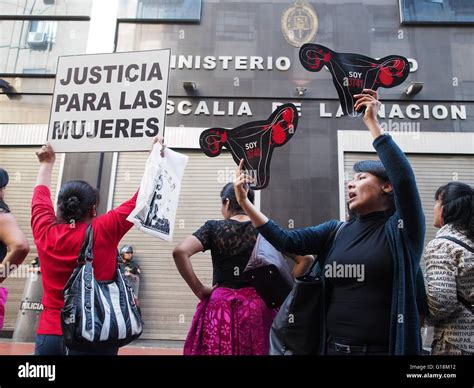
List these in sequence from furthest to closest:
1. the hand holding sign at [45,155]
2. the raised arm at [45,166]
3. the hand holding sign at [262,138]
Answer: the hand holding sign at [262,138]
the hand holding sign at [45,155]
the raised arm at [45,166]

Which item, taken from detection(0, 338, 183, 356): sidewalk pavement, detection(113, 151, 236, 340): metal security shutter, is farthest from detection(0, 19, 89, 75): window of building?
detection(0, 338, 183, 356): sidewalk pavement

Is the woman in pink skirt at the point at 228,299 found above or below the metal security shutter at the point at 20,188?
below

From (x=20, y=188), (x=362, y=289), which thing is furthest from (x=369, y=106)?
(x=20, y=188)

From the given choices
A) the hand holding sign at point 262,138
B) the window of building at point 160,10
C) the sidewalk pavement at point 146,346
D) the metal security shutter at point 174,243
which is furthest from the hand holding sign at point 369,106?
the window of building at point 160,10

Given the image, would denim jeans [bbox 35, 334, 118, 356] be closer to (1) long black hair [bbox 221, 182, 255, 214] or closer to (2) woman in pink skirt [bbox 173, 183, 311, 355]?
(2) woman in pink skirt [bbox 173, 183, 311, 355]

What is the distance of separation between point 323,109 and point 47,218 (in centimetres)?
498

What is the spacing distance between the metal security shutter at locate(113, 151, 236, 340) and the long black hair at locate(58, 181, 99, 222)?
3.94 meters

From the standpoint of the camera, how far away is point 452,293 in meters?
1.68

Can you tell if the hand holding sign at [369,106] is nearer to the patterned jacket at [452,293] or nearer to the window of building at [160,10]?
the patterned jacket at [452,293]

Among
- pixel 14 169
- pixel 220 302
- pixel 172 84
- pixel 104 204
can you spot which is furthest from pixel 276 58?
pixel 220 302

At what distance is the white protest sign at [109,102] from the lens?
8.41ft

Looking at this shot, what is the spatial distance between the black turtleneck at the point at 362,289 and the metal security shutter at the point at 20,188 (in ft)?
18.2

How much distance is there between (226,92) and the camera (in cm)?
629

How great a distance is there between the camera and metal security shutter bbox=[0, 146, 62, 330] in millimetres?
5969
